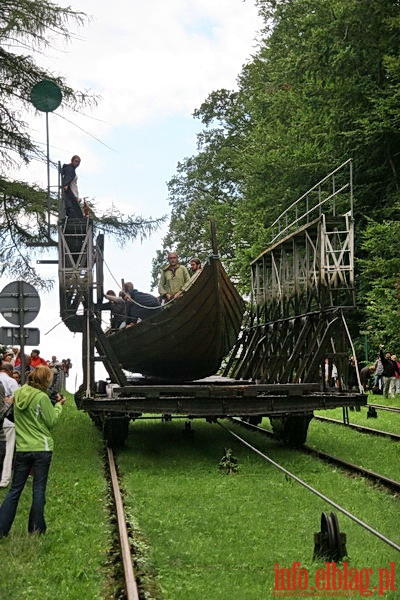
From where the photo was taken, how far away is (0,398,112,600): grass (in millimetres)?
6477

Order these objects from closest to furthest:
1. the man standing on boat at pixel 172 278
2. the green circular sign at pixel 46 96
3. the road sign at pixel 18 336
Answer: the road sign at pixel 18 336 → the man standing on boat at pixel 172 278 → the green circular sign at pixel 46 96

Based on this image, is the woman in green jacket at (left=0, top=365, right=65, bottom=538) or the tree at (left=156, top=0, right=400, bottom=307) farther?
the tree at (left=156, top=0, right=400, bottom=307)

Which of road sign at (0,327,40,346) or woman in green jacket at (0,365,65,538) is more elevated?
road sign at (0,327,40,346)

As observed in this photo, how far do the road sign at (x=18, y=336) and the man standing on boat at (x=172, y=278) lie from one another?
268cm

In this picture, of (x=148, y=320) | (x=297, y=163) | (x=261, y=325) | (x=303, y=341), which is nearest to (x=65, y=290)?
(x=148, y=320)

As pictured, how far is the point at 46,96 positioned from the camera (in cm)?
1672

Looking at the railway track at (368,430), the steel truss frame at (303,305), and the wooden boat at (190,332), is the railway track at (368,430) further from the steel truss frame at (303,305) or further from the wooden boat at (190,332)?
the wooden boat at (190,332)

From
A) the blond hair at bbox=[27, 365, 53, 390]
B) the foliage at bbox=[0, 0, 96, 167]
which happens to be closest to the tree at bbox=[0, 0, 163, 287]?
the foliage at bbox=[0, 0, 96, 167]

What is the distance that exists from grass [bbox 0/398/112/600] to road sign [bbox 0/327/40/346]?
6.14ft

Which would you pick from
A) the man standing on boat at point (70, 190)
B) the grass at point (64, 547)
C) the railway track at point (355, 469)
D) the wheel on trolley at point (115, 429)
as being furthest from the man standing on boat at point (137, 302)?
the grass at point (64, 547)

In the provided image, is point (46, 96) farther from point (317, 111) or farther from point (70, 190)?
point (317, 111)

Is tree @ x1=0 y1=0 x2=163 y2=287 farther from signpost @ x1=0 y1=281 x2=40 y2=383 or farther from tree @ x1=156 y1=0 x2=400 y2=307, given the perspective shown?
tree @ x1=156 y1=0 x2=400 y2=307

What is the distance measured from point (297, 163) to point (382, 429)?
18.6m

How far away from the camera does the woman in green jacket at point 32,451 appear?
8133 millimetres
